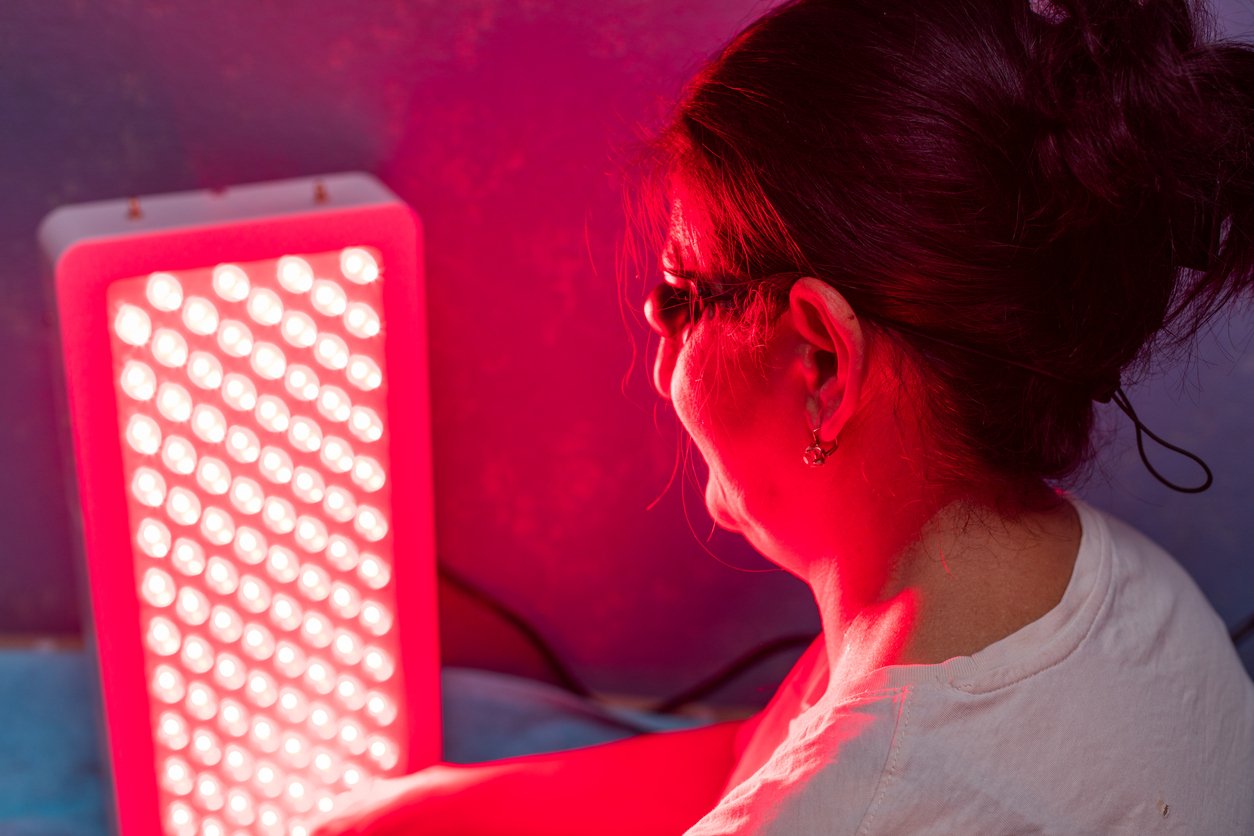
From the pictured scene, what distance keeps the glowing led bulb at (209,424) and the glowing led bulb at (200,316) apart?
0.05m

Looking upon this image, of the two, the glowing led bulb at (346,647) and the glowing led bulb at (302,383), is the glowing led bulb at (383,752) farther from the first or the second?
the glowing led bulb at (302,383)

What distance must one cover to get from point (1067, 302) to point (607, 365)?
441 millimetres

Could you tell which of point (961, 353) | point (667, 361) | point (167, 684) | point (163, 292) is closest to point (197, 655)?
point (167, 684)

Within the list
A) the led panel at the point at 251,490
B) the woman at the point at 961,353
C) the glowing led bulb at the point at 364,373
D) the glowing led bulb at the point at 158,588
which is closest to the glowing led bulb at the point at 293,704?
the led panel at the point at 251,490

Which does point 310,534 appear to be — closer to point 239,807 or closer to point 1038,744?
point 239,807

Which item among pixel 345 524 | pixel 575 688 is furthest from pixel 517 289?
pixel 575 688

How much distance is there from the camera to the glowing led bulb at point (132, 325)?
630 millimetres

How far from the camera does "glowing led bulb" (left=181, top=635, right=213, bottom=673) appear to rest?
2.33 ft

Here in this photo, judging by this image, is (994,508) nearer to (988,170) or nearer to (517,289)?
(988,170)

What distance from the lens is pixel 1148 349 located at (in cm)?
66

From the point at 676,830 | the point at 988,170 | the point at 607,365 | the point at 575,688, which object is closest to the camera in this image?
the point at 988,170

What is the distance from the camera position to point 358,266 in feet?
2.28

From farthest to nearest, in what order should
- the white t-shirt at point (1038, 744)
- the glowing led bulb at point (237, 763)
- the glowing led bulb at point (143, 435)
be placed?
the glowing led bulb at point (237, 763) → the glowing led bulb at point (143, 435) → the white t-shirt at point (1038, 744)

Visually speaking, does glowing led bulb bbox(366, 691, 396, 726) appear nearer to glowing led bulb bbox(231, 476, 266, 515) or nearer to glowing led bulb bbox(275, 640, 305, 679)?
glowing led bulb bbox(275, 640, 305, 679)
